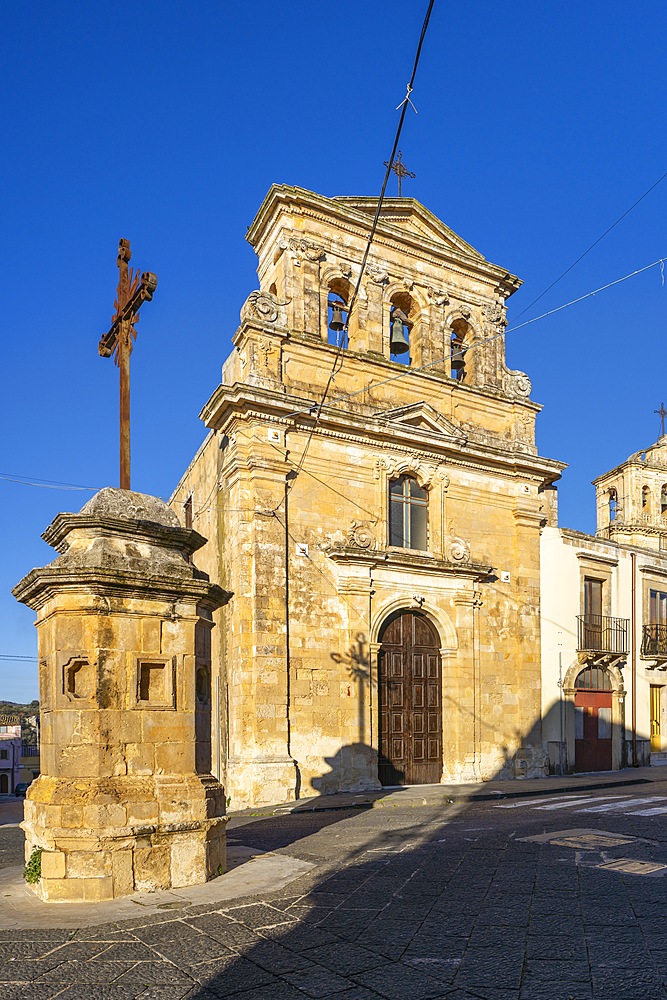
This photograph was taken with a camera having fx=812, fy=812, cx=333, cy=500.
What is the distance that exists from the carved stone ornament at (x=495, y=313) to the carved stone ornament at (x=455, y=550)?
18.8 feet

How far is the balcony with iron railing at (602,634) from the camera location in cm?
2030

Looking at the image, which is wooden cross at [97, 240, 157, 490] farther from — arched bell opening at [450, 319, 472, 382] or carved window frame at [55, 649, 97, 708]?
arched bell opening at [450, 319, 472, 382]

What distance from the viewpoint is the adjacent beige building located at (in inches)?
768

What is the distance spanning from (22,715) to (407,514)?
192 ft

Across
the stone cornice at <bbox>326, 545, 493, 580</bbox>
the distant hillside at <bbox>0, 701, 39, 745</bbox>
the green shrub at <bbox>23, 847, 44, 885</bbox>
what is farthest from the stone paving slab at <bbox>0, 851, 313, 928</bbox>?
the distant hillside at <bbox>0, 701, 39, 745</bbox>

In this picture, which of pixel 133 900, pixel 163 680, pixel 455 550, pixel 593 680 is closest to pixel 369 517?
pixel 455 550

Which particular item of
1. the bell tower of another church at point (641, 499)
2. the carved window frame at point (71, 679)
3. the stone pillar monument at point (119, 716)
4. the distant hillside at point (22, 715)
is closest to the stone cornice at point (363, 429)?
the stone pillar monument at point (119, 716)

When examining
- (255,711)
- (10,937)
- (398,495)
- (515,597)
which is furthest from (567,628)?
(10,937)

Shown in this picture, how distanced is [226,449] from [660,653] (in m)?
13.5

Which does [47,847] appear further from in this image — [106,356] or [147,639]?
[106,356]

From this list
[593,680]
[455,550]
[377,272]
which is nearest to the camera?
[455,550]

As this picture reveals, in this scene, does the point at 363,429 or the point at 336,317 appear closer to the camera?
the point at 363,429

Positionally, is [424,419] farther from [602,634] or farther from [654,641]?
[654,641]

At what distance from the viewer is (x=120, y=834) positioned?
19.6 feet
